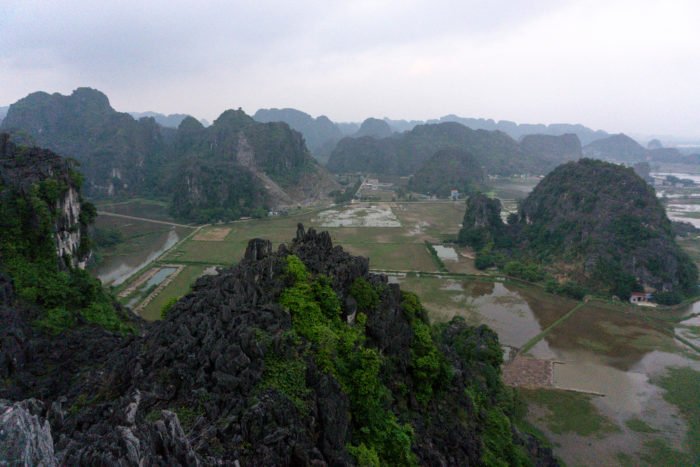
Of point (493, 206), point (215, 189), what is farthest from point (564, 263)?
point (215, 189)

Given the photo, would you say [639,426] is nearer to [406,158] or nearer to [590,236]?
[590,236]

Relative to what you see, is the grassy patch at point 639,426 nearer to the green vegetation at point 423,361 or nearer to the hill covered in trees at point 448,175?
the green vegetation at point 423,361

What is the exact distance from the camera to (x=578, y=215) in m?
64.5

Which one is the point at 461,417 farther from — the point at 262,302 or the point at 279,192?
the point at 279,192

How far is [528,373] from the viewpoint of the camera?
33.5 m

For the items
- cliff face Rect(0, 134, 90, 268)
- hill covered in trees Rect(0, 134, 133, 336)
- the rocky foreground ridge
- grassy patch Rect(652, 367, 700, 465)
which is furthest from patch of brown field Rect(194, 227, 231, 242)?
grassy patch Rect(652, 367, 700, 465)

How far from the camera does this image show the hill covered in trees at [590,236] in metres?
51.8

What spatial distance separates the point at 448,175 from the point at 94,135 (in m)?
111

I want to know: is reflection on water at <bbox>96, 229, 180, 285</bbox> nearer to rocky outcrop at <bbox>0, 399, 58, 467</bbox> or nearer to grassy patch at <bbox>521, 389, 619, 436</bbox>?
grassy patch at <bbox>521, 389, 619, 436</bbox>

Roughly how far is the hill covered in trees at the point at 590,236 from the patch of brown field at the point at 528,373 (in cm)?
1815

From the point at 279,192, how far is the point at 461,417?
100m

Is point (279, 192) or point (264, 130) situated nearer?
point (279, 192)

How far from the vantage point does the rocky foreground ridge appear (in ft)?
35.2

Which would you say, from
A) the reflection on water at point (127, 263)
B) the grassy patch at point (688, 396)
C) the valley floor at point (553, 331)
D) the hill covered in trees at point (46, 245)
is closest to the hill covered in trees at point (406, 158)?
the valley floor at point (553, 331)
